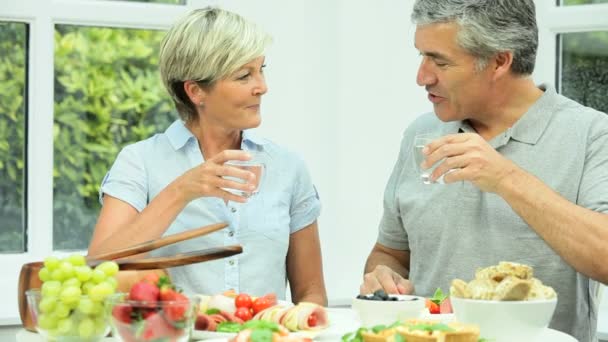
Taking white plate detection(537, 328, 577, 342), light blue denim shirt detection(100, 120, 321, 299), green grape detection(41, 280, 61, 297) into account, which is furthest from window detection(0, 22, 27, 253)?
white plate detection(537, 328, 577, 342)

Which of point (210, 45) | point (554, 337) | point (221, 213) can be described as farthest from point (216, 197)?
point (554, 337)

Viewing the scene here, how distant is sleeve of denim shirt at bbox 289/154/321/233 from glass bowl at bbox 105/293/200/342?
111 cm

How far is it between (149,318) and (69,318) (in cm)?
19

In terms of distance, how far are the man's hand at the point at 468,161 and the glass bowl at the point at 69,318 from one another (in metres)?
0.77

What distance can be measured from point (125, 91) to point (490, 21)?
1.52 meters

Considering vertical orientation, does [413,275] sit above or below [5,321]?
above

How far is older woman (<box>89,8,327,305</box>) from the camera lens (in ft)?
8.72

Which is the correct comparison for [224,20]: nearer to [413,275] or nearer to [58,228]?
[413,275]

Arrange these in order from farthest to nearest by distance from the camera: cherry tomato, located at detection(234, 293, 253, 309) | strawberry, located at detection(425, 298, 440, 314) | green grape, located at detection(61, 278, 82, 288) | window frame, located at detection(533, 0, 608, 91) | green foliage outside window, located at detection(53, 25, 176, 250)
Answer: green foliage outside window, located at detection(53, 25, 176, 250)
window frame, located at detection(533, 0, 608, 91)
strawberry, located at detection(425, 298, 440, 314)
cherry tomato, located at detection(234, 293, 253, 309)
green grape, located at detection(61, 278, 82, 288)

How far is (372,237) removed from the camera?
364 cm

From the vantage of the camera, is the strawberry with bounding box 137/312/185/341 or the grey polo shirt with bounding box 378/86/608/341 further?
the grey polo shirt with bounding box 378/86/608/341

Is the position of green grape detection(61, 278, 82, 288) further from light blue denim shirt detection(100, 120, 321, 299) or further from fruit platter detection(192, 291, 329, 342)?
light blue denim shirt detection(100, 120, 321, 299)

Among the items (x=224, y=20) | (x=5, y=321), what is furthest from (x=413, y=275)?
(x=5, y=321)

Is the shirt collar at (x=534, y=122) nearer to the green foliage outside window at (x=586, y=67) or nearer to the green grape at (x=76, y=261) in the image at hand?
the green foliage outside window at (x=586, y=67)
